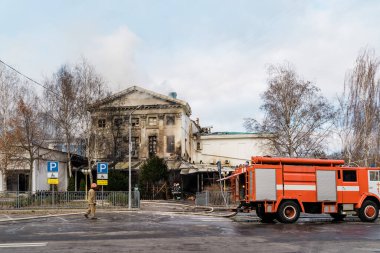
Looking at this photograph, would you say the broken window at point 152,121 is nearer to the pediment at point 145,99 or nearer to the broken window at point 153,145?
the broken window at point 153,145

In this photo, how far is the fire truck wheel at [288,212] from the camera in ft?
68.1

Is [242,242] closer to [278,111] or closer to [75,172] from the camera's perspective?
[278,111]

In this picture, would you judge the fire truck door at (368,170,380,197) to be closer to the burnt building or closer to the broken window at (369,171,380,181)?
the broken window at (369,171,380,181)

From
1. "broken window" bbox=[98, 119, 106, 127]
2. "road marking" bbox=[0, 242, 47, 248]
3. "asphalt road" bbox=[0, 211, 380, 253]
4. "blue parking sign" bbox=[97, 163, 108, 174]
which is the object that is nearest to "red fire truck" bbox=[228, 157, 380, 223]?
"asphalt road" bbox=[0, 211, 380, 253]

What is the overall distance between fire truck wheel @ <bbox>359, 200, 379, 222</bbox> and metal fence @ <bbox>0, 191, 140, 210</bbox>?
15.4 meters

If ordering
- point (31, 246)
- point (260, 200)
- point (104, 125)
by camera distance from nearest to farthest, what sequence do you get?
point (31, 246)
point (260, 200)
point (104, 125)

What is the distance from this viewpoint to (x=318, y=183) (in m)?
21.6

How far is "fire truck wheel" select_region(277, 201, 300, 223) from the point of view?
2077 centimetres

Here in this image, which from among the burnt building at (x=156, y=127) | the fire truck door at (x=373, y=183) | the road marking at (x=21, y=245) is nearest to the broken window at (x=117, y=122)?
the burnt building at (x=156, y=127)

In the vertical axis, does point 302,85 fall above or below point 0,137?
above

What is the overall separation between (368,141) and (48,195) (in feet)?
90.6

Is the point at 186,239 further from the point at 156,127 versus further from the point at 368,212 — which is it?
the point at 156,127

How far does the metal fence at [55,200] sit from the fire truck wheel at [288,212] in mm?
13205

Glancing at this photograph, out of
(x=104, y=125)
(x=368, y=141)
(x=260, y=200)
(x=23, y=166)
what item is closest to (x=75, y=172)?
(x=104, y=125)
